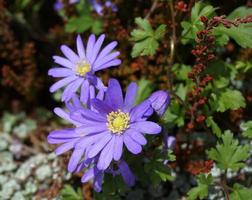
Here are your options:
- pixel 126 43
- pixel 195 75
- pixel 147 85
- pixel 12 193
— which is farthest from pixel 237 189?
pixel 12 193

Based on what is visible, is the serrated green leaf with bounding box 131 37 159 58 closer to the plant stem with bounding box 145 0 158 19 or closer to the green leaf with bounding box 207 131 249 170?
the plant stem with bounding box 145 0 158 19

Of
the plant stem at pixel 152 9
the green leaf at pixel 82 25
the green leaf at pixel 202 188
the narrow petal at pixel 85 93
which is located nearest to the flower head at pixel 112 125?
the narrow petal at pixel 85 93

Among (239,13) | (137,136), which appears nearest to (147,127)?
(137,136)

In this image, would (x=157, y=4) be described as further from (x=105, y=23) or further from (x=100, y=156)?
(x=100, y=156)

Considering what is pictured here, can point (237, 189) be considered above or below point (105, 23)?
below

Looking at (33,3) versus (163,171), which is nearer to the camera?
(163,171)

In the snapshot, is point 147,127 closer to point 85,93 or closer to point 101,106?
point 101,106

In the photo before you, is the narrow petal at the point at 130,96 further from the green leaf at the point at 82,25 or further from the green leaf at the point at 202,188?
the green leaf at the point at 82,25
